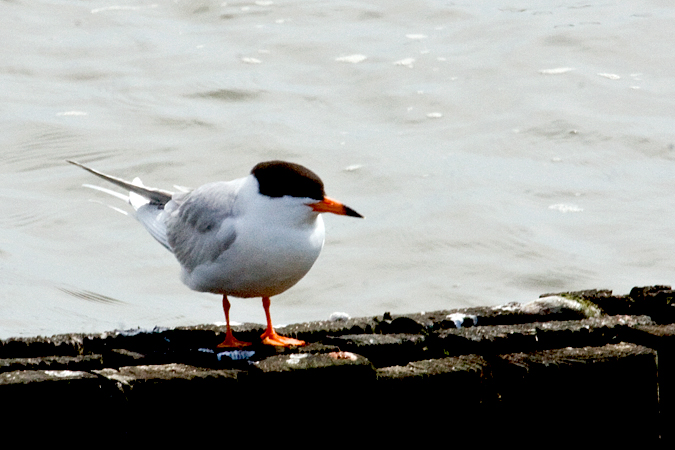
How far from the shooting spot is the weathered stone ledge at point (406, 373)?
268cm

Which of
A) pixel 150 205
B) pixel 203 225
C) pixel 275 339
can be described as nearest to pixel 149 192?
pixel 150 205

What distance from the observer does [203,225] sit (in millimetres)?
3578

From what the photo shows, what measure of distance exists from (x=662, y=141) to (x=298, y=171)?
6756 mm

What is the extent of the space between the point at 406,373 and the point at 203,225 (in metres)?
1.08

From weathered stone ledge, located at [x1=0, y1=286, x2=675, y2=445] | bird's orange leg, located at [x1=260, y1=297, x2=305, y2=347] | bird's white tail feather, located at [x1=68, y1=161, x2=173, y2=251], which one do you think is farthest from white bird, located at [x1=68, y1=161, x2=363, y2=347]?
bird's white tail feather, located at [x1=68, y1=161, x2=173, y2=251]

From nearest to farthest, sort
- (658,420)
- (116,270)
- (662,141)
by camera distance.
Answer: (658,420) < (116,270) < (662,141)

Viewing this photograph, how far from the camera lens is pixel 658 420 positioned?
312 centimetres

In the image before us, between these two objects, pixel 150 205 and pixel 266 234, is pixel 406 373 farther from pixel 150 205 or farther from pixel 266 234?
pixel 150 205

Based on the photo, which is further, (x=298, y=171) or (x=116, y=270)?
(x=116, y=270)

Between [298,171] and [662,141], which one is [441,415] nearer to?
[298,171]

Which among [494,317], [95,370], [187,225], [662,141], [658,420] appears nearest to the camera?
[95,370]

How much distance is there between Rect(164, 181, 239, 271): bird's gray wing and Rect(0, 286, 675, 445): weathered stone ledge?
31 cm

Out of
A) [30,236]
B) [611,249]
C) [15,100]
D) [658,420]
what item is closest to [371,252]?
[611,249]

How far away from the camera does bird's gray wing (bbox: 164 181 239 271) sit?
3.42 metres
